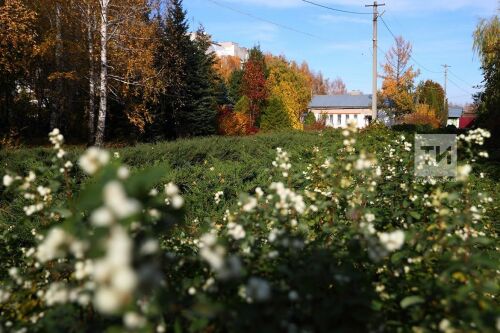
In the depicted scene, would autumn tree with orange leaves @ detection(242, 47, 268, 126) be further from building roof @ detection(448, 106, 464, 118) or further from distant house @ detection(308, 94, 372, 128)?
building roof @ detection(448, 106, 464, 118)

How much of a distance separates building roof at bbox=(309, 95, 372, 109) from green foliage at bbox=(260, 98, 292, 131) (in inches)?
1032

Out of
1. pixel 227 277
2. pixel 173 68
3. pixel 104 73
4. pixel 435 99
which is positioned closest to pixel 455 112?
pixel 435 99

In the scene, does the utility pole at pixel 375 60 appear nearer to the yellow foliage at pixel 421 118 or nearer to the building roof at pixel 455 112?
the yellow foliage at pixel 421 118

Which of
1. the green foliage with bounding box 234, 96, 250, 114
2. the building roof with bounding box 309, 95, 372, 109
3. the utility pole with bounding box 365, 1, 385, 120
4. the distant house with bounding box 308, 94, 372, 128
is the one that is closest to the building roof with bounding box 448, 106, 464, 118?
the building roof with bounding box 309, 95, 372, 109

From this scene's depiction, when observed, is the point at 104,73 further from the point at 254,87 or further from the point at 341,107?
the point at 341,107

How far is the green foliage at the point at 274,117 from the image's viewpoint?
3584cm

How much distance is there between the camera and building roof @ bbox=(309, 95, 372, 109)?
198 ft

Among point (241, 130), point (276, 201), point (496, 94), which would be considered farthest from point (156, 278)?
point (241, 130)

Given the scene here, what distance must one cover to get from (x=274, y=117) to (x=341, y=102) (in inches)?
1128

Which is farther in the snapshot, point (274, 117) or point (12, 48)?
point (274, 117)

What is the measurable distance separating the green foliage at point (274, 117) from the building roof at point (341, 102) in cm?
2621

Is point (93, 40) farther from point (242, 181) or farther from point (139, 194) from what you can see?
point (139, 194)

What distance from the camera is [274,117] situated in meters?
35.9

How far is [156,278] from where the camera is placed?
1.02 meters
